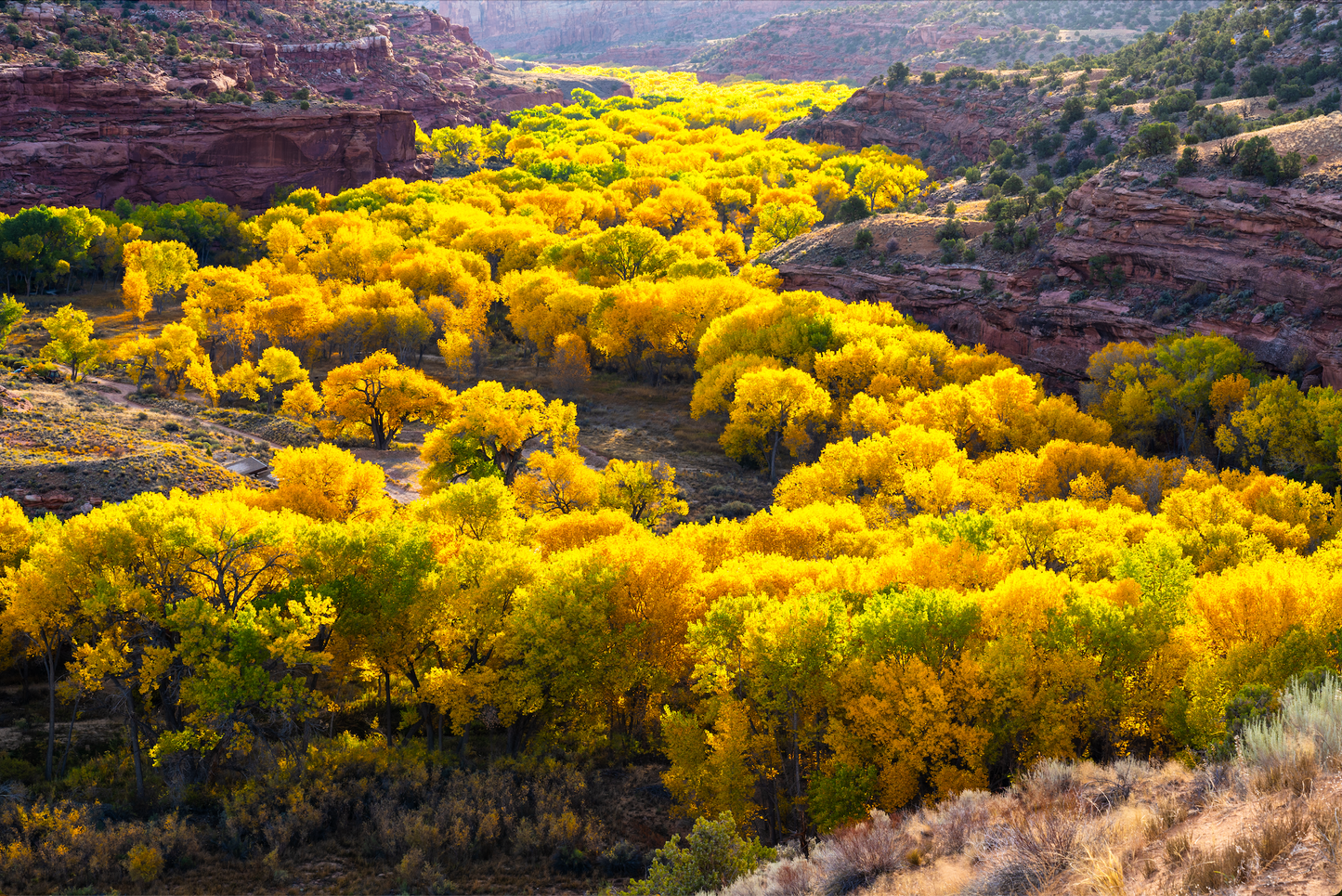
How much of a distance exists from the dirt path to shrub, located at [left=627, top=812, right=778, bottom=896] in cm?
3219

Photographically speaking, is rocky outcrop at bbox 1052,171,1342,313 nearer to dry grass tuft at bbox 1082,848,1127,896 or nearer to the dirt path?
the dirt path

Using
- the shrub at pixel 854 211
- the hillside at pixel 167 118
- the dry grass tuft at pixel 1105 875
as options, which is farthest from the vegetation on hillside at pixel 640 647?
the hillside at pixel 167 118

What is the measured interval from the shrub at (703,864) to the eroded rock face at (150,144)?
110500mm

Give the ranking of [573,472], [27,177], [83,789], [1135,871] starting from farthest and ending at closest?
[27,177] → [573,472] → [83,789] → [1135,871]

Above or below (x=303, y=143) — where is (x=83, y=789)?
below

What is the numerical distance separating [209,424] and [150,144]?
69.5 meters

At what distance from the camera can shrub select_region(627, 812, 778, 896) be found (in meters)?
20.4

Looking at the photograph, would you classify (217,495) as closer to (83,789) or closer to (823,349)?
(83,789)

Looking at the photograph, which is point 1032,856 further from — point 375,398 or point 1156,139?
point 1156,139

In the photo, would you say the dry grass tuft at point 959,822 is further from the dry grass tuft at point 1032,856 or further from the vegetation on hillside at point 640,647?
the dry grass tuft at point 1032,856

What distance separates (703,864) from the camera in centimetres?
2092

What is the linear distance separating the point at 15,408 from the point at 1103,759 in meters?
53.9

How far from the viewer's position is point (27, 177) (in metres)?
104

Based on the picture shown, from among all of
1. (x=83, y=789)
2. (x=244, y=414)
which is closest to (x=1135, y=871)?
(x=83, y=789)
